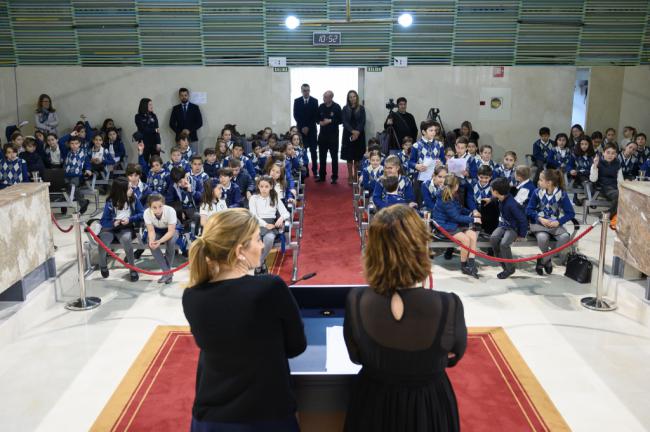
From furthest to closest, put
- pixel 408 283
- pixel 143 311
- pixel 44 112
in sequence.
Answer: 1. pixel 44 112
2. pixel 143 311
3. pixel 408 283

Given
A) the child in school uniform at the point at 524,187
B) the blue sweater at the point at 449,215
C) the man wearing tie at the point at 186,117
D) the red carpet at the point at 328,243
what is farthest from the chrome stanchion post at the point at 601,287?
the man wearing tie at the point at 186,117

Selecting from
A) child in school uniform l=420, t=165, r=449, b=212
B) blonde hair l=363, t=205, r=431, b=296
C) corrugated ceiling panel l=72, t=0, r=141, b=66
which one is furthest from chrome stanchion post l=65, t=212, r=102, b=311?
corrugated ceiling panel l=72, t=0, r=141, b=66

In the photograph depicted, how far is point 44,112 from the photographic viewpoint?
44.4 feet

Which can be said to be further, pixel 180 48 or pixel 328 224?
pixel 180 48

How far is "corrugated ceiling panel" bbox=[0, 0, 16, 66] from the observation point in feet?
44.9

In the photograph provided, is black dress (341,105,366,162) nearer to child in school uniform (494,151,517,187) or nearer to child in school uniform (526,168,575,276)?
child in school uniform (494,151,517,187)

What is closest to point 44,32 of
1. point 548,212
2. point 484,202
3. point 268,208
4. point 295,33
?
point 295,33

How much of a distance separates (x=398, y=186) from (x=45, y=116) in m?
8.82

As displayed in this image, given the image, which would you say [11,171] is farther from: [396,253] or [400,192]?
[396,253]

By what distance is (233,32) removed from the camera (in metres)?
13.9

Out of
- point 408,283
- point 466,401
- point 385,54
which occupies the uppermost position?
point 385,54

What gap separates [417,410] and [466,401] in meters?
2.29

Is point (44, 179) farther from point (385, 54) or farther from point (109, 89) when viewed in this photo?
point (385, 54)

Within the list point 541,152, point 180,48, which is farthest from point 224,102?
point 541,152
